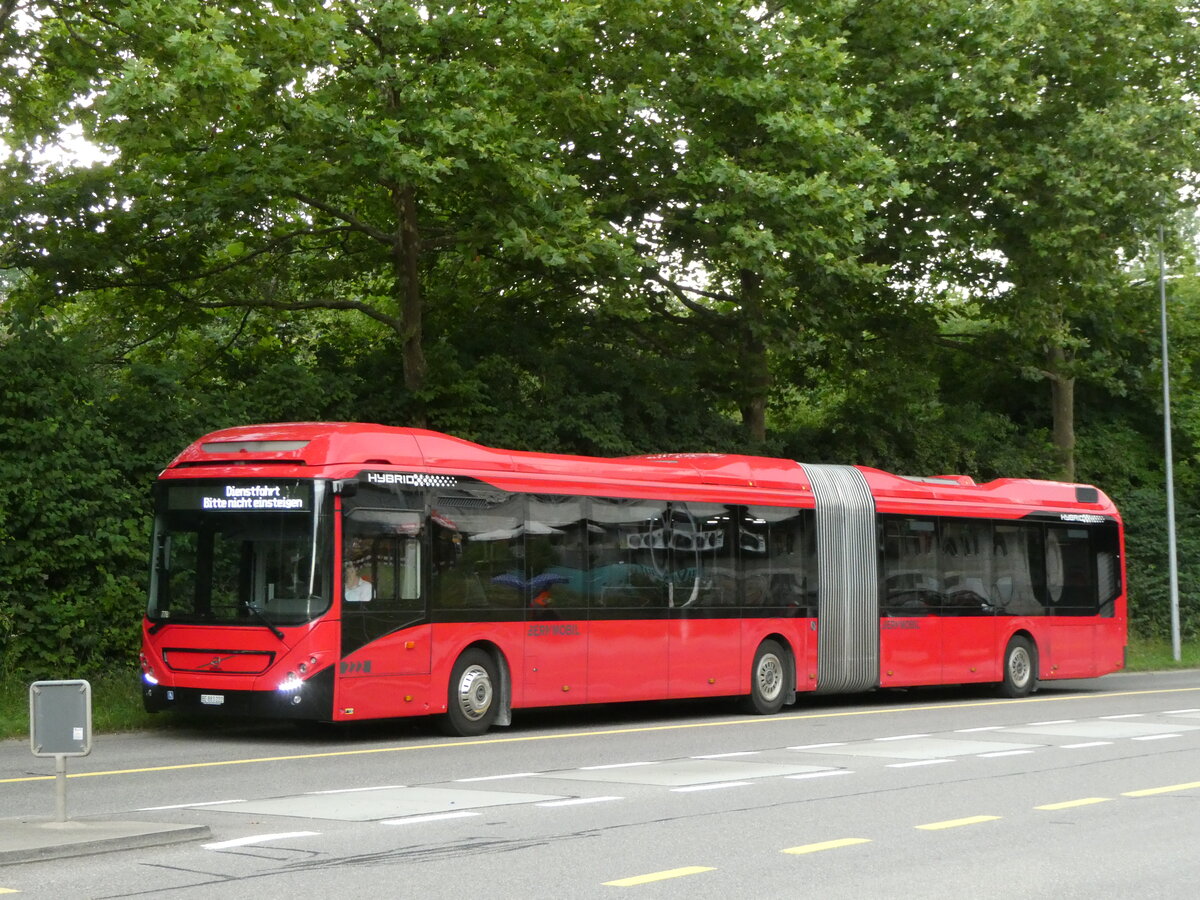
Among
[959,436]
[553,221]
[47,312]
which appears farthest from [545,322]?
[959,436]

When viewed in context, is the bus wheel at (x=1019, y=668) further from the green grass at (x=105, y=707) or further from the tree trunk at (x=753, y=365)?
the green grass at (x=105, y=707)

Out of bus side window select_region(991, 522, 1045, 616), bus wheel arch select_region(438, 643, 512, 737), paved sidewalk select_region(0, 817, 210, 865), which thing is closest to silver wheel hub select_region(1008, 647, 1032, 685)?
bus side window select_region(991, 522, 1045, 616)

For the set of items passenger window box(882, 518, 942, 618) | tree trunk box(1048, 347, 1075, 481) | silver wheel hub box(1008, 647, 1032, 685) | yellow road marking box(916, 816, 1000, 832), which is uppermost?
tree trunk box(1048, 347, 1075, 481)

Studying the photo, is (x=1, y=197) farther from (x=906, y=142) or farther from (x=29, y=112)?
(x=906, y=142)

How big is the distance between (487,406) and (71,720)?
649 inches

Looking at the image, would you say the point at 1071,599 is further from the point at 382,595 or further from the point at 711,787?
the point at 711,787

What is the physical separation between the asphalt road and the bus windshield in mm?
1330

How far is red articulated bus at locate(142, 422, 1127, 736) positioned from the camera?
Answer: 15.9 metres

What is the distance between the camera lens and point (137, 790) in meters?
12.3

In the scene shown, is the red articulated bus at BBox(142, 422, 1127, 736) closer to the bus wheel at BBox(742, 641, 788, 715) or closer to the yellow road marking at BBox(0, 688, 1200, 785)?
the bus wheel at BBox(742, 641, 788, 715)

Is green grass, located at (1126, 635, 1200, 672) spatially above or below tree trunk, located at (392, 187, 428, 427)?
below

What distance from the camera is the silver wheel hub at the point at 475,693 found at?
56.1 ft

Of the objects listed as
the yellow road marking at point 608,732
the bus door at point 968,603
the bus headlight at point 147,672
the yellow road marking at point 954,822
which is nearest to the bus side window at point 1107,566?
the yellow road marking at point 608,732

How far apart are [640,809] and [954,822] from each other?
6.83 feet
